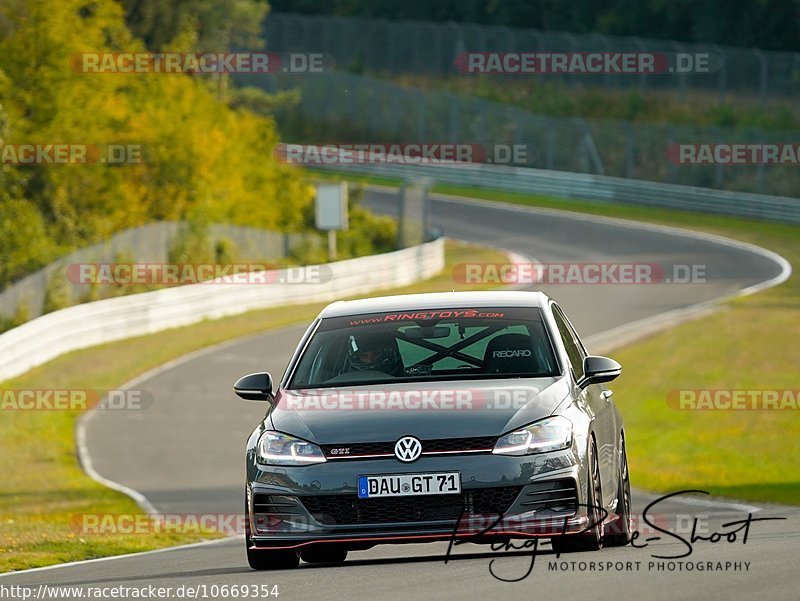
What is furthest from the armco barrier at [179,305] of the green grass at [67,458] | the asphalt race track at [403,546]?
the asphalt race track at [403,546]

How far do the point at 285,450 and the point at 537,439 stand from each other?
1.32m

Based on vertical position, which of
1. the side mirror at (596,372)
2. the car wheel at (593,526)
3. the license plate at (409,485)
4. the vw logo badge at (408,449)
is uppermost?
the side mirror at (596,372)

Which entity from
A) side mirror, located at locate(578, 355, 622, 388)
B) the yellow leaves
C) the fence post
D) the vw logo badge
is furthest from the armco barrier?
the vw logo badge

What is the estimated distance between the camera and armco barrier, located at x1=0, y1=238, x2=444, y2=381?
2780 centimetres

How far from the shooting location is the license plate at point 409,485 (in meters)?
7.93

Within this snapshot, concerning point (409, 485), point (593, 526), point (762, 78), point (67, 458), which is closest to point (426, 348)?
point (409, 485)

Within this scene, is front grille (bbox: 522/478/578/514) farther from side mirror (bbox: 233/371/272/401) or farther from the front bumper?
side mirror (bbox: 233/371/272/401)

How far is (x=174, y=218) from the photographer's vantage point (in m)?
46.4

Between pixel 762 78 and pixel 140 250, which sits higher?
pixel 762 78

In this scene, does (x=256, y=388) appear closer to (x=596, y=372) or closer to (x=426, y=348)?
(x=426, y=348)

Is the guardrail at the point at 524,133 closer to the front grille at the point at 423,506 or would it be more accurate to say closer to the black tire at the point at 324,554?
the black tire at the point at 324,554

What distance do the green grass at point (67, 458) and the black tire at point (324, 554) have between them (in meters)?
2.67

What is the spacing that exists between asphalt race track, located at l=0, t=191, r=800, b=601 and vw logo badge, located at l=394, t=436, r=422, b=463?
0.63 meters

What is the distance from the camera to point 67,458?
20453 millimetres
